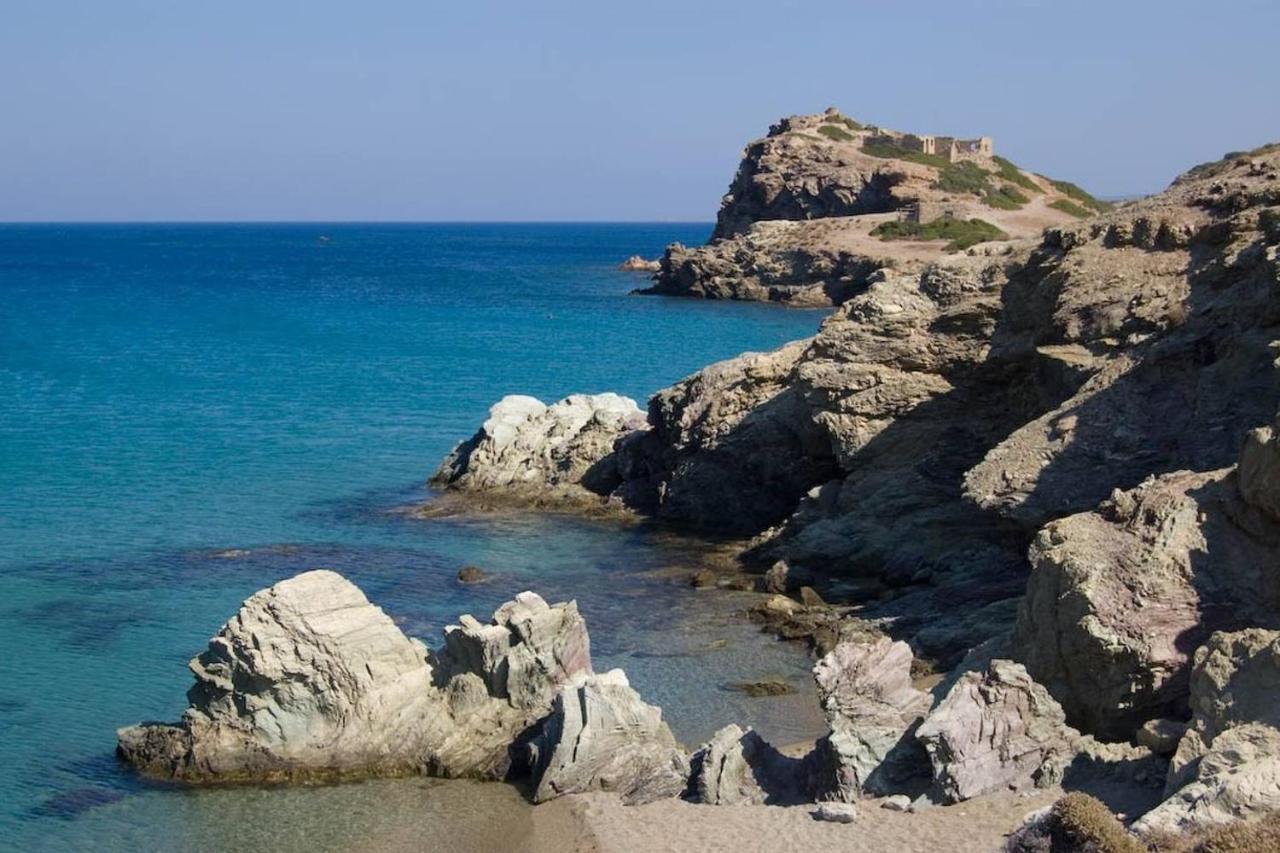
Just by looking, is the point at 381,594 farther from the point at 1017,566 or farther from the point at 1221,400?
the point at 1221,400

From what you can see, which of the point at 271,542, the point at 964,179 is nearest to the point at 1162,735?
the point at 271,542

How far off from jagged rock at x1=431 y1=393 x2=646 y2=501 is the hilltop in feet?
142

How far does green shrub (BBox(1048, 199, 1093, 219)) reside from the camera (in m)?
111

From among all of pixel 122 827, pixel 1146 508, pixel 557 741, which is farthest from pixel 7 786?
pixel 1146 508

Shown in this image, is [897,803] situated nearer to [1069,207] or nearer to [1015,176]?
[1069,207]

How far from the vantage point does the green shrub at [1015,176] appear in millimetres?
122938

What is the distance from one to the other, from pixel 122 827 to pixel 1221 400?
1751 centimetres

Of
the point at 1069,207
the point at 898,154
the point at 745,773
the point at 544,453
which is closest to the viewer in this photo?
the point at 745,773

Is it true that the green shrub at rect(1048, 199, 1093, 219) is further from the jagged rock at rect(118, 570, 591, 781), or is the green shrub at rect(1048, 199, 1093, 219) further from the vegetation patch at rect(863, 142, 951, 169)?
the jagged rock at rect(118, 570, 591, 781)

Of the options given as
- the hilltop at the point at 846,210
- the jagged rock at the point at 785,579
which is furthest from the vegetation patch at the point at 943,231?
the jagged rock at the point at 785,579

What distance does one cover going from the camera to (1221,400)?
77.9ft

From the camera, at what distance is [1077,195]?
126m

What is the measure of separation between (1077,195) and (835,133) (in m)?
21.1

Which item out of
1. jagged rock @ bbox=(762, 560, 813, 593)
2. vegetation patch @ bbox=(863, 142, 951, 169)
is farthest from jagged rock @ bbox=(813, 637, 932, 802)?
vegetation patch @ bbox=(863, 142, 951, 169)
